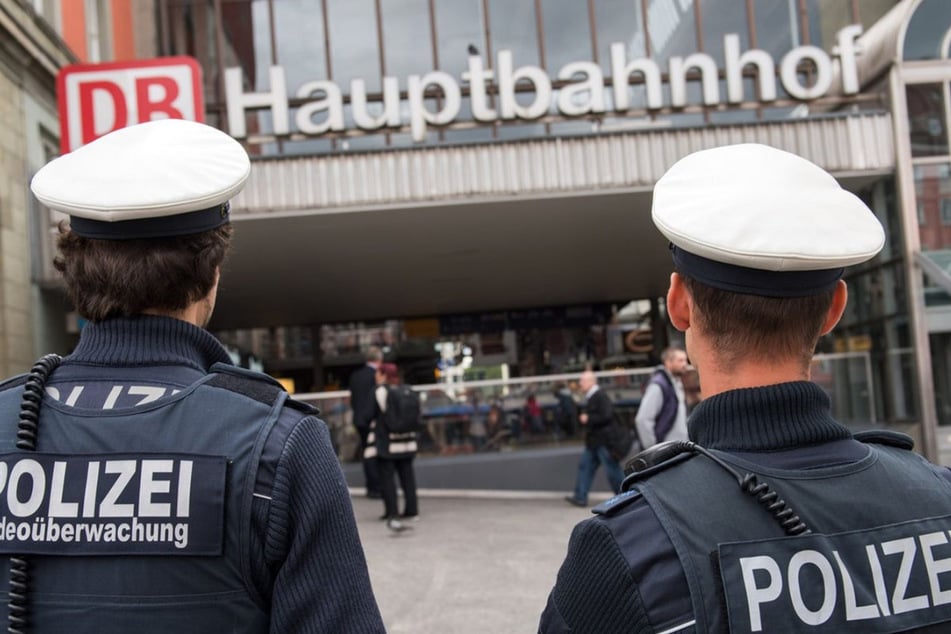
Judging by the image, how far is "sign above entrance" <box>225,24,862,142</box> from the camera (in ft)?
38.7

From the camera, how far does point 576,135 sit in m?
11.8

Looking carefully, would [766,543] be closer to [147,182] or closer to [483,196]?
[147,182]

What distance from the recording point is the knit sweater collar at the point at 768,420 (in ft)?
4.70

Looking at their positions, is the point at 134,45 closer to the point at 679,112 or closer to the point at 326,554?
the point at 679,112

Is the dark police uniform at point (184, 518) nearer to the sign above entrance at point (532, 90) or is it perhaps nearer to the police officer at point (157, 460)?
the police officer at point (157, 460)

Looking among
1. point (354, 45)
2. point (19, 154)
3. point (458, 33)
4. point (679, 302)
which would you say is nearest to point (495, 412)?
point (458, 33)

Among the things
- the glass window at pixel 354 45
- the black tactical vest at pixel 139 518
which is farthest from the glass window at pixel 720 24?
the black tactical vest at pixel 139 518

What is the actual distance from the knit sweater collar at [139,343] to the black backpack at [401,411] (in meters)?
7.37

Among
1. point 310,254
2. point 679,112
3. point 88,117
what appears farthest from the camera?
point 310,254

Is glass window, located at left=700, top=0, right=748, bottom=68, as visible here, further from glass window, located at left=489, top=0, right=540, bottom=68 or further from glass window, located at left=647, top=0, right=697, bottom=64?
glass window, located at left=489, top=0, right=540, bottom=68

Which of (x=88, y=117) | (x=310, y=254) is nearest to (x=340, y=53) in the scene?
(x=310, y=254)

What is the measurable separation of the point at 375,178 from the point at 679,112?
4.61 metres

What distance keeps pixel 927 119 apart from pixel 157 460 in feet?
44.1

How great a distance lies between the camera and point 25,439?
1.52 metres
